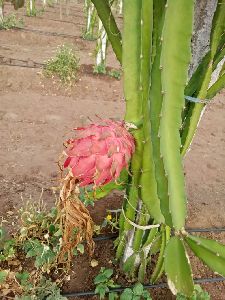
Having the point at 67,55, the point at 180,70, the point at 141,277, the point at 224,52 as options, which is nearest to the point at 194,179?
the point at 141,277

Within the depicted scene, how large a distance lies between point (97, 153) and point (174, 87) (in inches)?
11.8

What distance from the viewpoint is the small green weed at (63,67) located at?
16.5 feet

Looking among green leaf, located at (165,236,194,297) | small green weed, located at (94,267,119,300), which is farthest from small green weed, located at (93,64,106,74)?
green leaf, located at (165,236,194,297)

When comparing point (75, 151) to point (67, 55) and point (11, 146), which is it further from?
point (67, 55)

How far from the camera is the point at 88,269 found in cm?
192

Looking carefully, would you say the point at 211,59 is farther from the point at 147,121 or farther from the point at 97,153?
the point at 97,153

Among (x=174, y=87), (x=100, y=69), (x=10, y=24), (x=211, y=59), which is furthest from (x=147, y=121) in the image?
(x=10, y=24)

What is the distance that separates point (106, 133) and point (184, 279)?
48 cm

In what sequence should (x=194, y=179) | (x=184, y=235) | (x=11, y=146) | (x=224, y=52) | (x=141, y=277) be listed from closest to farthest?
(x=184, y=235) → (x=224, y=52) → (x=141, y=277) → (x=194, y=179) → (x=11, y=146)

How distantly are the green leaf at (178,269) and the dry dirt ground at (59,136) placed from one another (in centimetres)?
56

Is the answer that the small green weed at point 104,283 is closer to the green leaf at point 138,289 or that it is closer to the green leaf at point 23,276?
the green leaf at point 138,289

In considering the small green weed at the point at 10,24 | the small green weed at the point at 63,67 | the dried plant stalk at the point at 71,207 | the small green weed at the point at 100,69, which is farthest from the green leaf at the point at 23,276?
the small green weed at the point at 10,24

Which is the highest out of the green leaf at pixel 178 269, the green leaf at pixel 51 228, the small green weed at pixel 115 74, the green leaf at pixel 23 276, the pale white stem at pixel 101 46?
the pale white stem at pixel 101 46

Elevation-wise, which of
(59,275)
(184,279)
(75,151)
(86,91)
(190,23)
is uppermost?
(190,23)
